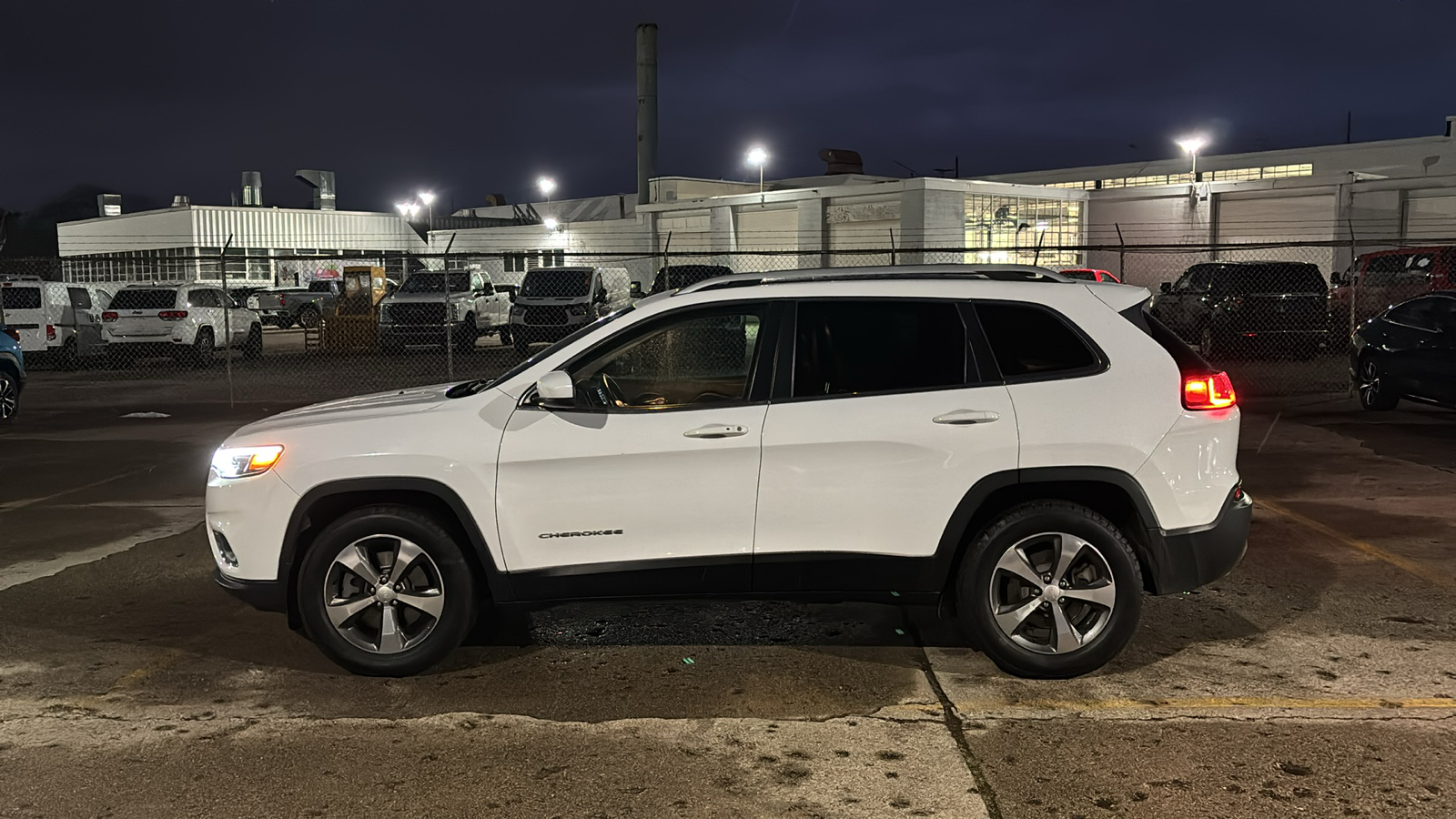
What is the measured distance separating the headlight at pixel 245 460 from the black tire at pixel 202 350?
780 inches

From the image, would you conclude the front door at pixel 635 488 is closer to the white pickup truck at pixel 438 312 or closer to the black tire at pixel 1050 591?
the black tire at pixel 1050 591

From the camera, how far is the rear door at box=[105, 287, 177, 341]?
74.5ft

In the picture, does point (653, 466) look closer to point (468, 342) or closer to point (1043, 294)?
point (1043, 294)

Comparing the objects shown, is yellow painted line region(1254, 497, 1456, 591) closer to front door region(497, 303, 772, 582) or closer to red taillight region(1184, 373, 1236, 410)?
red taillight region(1184, 373, 1236, 410)

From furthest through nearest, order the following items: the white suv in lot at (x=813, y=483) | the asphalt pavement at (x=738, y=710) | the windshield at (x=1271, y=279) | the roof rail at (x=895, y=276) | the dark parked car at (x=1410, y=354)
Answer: the windshield at (x=1271, y=279) → the dark parked car at (x=1410, y=354) → the roof rail at (x=895, y=276) → the white suv in lot at (x=813, y=483) → the asphalt pavement at (x=738, y=710)

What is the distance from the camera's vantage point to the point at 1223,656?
5.30 metres

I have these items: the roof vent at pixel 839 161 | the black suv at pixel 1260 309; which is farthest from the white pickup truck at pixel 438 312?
the roof vent at pixel 839 161

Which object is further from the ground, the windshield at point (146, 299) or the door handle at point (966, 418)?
the windshield at point (146, 299)

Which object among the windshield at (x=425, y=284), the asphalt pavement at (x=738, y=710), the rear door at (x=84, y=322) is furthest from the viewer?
the windshield at (x=425, y=284)

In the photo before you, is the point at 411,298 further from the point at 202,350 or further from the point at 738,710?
the point at 738,710

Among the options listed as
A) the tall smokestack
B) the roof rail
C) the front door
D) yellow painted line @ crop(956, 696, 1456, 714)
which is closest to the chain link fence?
the roof rail

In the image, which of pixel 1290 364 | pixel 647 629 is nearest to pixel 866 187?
pixel 1290 364

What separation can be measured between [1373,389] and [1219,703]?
1066cm

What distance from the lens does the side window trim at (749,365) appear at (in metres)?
4.96
